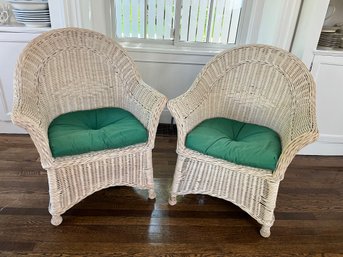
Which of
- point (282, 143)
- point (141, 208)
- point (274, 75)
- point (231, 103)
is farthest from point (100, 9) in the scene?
point (282, 143)

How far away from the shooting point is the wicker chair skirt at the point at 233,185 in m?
1.38

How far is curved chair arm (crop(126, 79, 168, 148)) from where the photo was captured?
56.3 inches

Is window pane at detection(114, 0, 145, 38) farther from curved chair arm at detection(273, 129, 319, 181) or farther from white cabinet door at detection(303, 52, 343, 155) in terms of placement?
curved chair arm at detection(273, 129, 319, 181)

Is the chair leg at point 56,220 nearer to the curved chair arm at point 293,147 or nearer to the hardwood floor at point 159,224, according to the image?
the hardwood floor at point 159,224

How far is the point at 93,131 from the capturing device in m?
1.42

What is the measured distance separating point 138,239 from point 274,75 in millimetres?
1232

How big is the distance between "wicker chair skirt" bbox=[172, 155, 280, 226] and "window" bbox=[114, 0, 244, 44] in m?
1.24

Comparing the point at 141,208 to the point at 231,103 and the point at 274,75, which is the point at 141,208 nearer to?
the point at 231,103

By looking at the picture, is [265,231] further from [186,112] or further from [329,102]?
[329,102]

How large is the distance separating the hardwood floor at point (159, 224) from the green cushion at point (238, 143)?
43 cm

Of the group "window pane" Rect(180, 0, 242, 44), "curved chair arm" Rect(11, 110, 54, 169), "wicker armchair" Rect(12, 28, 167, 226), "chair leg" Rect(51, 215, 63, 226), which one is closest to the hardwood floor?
"chair leg" Rect(51, 215, 63, 226)

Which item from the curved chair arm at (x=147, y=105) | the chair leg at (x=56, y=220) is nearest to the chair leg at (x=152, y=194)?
the curved chair arm at (x=147, y=105)

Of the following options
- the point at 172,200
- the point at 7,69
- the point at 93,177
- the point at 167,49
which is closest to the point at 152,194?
the point at 172,200

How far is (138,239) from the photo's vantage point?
140 centimetres
